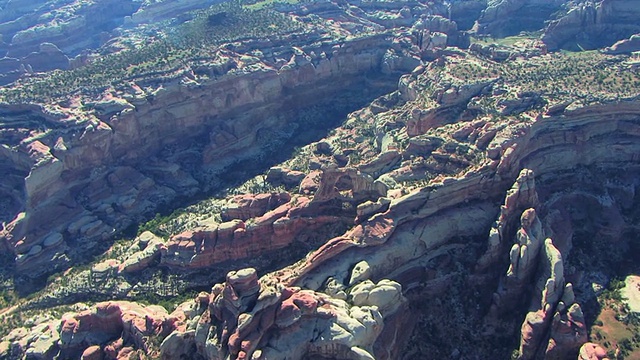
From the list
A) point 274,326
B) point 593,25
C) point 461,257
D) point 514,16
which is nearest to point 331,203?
point 461,257

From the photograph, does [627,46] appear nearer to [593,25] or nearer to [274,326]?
[593,25]

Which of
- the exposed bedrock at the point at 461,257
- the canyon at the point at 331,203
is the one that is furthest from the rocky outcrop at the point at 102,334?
the exposed bedrock at the point at 461,257

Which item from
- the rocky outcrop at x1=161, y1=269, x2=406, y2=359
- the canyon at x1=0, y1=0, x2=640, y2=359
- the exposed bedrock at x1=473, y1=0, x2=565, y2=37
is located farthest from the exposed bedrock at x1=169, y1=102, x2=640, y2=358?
the exposed bedrock at x1=473, y1=0, x2=565, y2=37

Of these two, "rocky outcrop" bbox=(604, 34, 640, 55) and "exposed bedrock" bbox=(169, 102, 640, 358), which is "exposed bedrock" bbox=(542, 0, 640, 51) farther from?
"exposed bedrock" bbox=(169, 102, 640, 358)

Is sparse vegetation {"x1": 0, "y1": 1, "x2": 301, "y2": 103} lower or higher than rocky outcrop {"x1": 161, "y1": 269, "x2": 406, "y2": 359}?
higher

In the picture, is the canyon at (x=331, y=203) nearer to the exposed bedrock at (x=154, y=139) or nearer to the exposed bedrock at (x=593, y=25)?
the exposed bedrock at (x=154, y=139)

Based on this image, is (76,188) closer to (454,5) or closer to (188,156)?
(188,156)
